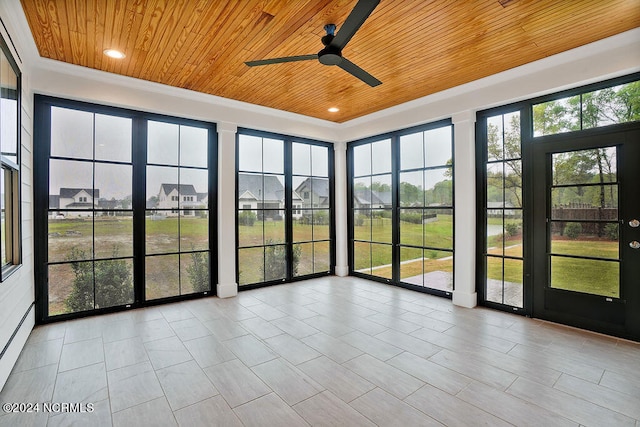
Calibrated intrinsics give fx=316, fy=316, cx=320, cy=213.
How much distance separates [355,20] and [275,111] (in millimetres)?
3261

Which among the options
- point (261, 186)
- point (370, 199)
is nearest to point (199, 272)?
point (261, 186)

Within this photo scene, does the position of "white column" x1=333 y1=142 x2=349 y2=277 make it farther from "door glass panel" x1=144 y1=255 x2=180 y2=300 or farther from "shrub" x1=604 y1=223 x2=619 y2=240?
"shrub" x1=604 y1=223 x2=619 y2=240

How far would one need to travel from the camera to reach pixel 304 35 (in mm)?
2996

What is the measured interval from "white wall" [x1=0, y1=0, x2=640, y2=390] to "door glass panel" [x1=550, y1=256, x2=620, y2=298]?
0.97 m

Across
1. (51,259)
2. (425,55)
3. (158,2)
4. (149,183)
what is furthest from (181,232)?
(425,55)

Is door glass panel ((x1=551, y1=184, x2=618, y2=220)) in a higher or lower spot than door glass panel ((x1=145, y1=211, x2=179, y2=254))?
higher

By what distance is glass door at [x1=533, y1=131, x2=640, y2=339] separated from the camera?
3.25 meters

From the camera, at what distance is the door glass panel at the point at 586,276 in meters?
3.36

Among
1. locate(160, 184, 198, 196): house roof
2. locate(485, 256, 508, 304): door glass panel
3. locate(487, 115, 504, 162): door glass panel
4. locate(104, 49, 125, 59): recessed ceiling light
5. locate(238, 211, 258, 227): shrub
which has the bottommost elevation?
locate(485, 256, 508, 304): door glass panel

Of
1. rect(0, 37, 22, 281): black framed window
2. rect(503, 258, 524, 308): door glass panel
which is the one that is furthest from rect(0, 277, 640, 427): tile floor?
rect(0, 37, 22, 281): black framed window

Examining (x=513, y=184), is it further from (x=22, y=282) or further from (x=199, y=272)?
(x=22, y=282)

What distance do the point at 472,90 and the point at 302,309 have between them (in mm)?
3749

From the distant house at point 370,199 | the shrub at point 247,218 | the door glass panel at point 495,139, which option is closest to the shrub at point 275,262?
the shrub at point 247,218

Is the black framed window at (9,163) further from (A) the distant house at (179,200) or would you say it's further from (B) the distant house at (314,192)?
(B) the distant house at (314,192)
